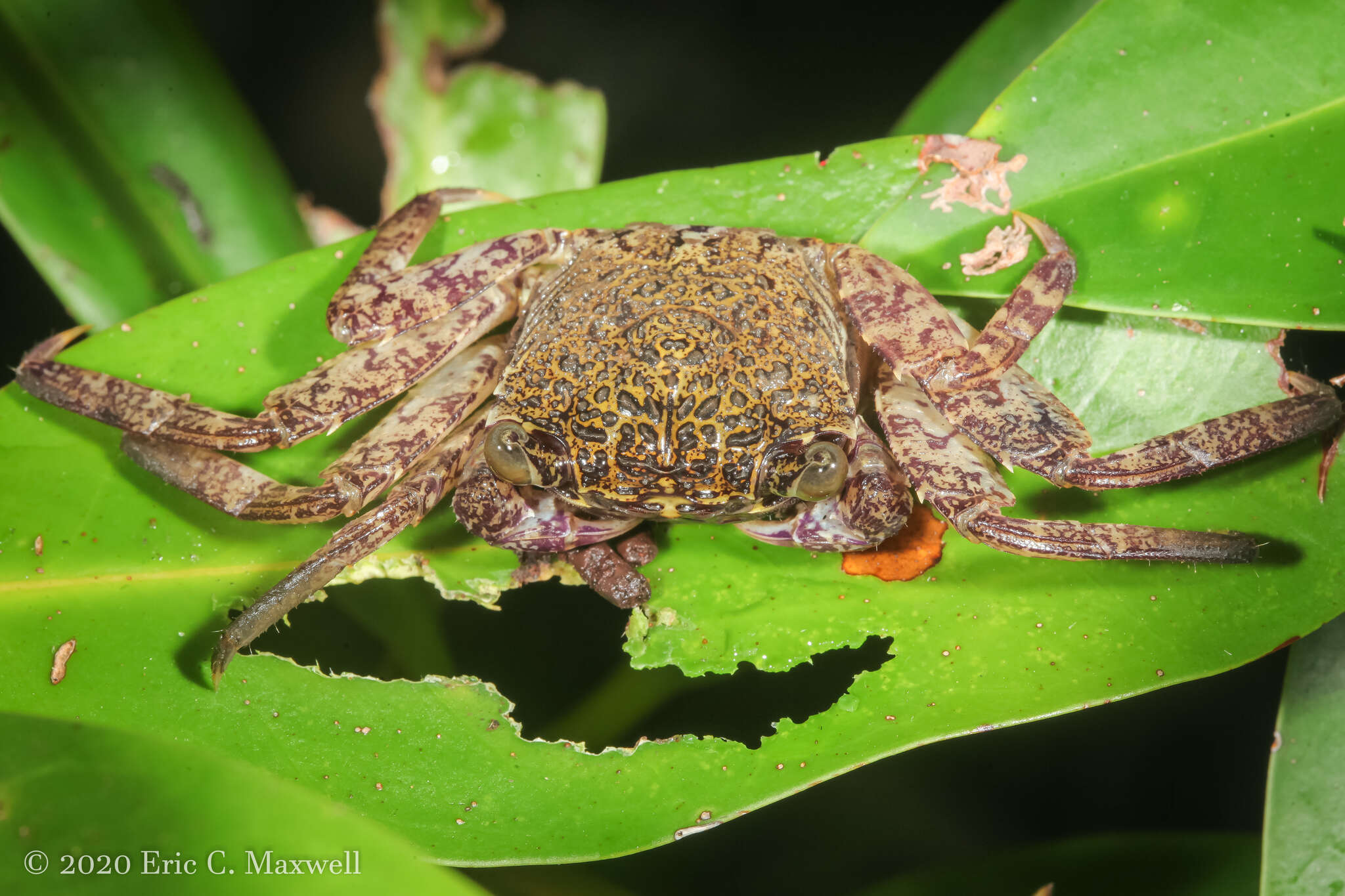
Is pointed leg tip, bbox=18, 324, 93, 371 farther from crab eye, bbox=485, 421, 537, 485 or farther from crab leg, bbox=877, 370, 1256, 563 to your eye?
crab leg, bbox=877, 370, 1256, 563

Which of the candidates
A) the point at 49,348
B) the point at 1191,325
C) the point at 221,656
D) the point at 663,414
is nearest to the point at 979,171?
the point at 1191,325

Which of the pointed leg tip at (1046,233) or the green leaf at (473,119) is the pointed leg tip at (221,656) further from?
the pointed leg tip at (1046,233)

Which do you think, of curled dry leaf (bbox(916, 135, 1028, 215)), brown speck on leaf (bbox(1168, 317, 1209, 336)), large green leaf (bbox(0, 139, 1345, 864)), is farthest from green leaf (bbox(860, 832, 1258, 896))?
curled dry leaf (bbox(916, 135, 1028, 215))

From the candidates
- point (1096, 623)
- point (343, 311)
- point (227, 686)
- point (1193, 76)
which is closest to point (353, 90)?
point (343, 311)

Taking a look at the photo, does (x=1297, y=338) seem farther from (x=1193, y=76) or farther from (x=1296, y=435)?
(x=1193, y=76)

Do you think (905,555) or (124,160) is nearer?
(905,555)

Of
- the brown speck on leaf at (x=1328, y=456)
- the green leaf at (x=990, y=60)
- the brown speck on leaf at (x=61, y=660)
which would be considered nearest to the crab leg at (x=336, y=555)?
the brown speck on leaf at (x=61, y=660)

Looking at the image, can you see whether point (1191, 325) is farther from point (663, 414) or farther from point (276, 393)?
point (276, 393)
